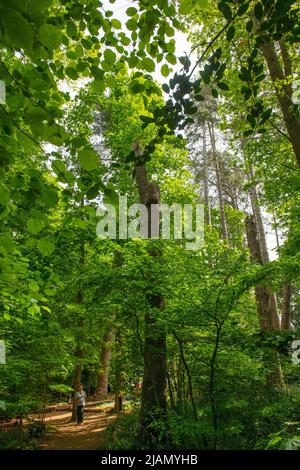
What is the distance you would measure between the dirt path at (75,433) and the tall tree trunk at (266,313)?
4.93m

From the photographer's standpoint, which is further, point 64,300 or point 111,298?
point 64,300

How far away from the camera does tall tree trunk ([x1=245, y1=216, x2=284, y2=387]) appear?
570 cm

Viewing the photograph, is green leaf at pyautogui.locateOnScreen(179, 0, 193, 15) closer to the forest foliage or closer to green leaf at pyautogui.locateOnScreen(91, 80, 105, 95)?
the forest foliage

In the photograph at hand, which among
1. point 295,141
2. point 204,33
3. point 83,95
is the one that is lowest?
point 295,141

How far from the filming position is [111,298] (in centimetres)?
591

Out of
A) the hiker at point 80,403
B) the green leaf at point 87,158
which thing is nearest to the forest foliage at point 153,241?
the green leaf at point 87,158

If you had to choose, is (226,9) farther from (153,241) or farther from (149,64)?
(153,241)

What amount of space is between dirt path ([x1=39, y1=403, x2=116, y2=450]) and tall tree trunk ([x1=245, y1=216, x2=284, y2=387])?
4931 millimetres

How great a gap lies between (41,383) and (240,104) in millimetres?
10200

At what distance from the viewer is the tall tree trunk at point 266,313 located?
5695 mm

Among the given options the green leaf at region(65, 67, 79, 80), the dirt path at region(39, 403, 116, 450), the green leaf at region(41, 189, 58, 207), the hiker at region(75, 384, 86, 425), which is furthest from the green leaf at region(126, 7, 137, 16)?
the hiker at region(75, 384, 86, 425)

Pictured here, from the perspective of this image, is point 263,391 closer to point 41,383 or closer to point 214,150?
point 41,383

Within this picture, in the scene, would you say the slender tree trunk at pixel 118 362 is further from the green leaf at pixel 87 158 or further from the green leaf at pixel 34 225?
the green leaf at pixel 87 158
